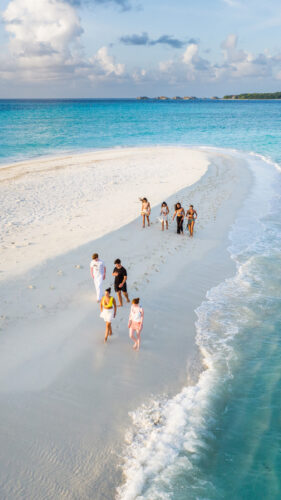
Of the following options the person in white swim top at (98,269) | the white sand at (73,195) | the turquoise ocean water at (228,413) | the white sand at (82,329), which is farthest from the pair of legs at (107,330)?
the white sand at (73,195)

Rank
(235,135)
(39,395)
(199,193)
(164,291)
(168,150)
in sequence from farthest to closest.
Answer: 1. (235,135)
2. (168,150)
3. (199,193)
4. (164,291)
5. (39,395)

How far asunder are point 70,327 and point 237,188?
19220 mm

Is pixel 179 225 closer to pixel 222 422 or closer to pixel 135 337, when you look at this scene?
pixel 135 337

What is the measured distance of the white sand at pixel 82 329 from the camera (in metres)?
6.16

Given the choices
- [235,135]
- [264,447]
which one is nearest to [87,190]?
[264,447]

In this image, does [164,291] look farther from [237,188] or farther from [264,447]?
[237,188]

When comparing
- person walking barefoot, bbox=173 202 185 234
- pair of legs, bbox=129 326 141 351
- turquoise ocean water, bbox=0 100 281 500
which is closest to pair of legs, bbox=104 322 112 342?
pair of legs, bbox=129 326 141 351

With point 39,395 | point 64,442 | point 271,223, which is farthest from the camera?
point 271,223

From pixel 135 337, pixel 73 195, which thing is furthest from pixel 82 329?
pixel 73 195

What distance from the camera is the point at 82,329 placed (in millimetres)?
9422

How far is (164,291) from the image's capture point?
1169 centimetres

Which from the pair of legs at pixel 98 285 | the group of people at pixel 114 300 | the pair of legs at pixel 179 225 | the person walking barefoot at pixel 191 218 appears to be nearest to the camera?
the group of people at pixel 114 300

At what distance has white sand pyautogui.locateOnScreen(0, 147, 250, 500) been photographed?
6.16m

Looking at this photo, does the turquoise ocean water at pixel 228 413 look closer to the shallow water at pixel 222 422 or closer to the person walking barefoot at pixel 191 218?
the shallow water at pixel 222 422
